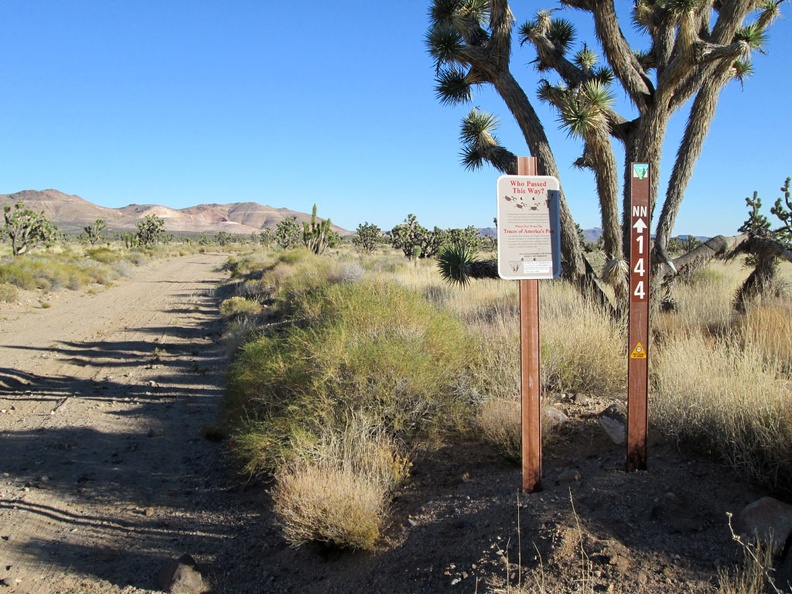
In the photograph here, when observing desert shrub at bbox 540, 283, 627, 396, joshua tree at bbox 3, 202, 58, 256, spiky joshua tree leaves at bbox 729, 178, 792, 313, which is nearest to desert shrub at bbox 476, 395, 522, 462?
desert shrub at bbox 540, 283, 627, 396

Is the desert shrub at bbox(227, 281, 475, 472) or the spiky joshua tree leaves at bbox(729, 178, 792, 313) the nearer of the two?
the desert shrub at bbox(227, 281, 475, 472)

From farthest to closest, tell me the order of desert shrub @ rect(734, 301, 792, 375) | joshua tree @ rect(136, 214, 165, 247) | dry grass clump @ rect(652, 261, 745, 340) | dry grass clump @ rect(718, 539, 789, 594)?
joshua tree @ rect(136, 214, 165, 247) → dry grass clump @ rect(652, 261, 745, 340) → desert shrub @ rect(734, 301, 792, 375) → dry grass clump @ rect(718, 539, 789, 594)

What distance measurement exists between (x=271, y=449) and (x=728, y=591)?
3.71m

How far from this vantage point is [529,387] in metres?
4.39

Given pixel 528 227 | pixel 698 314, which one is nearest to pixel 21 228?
pixel 698 314

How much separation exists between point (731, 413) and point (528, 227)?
7.01 feet

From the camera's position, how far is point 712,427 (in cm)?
468

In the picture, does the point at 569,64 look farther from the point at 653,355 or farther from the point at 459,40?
the point at 653,355

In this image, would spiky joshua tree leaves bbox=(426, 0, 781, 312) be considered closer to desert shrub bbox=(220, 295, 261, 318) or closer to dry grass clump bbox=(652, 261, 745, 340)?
dry grass clump bbox=(652, 261, 745, 340)

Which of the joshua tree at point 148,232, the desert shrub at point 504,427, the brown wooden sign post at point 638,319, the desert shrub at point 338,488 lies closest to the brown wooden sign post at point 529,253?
the brown wooden sign post at point 638,319

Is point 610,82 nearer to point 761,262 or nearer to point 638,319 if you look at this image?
point 761,262

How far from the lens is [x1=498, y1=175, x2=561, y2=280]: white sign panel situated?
4.21m

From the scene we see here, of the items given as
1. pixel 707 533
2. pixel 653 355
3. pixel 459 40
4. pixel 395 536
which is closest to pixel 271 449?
pixel 395 536

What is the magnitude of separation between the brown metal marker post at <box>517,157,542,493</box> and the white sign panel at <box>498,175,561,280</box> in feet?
0.49
